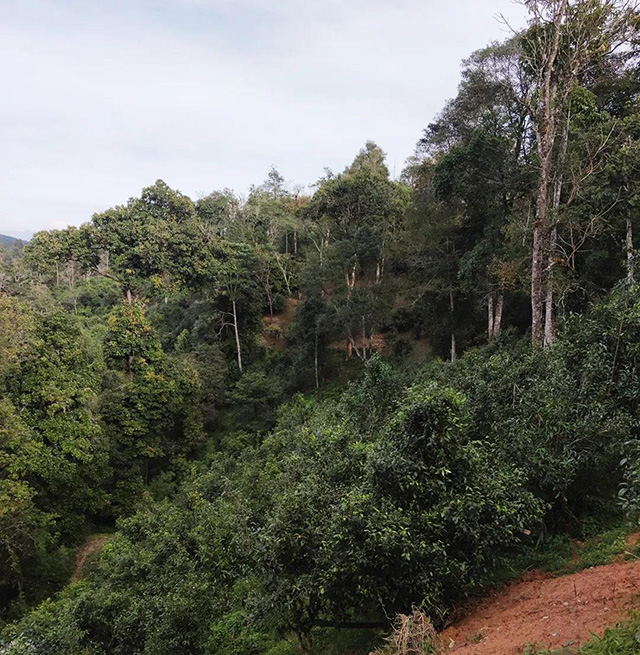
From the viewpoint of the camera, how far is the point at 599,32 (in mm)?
11055

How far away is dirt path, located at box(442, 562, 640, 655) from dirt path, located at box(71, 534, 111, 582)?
522 inches

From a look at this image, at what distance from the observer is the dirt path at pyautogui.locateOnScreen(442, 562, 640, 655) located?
4.19m

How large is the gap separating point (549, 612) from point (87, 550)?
15073 millimetres

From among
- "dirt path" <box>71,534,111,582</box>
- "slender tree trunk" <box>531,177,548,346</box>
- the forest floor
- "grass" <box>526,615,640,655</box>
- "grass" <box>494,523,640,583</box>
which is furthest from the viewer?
"dirt path" <box>71,534,111,582</box>

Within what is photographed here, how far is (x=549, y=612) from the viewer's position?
15.7ft

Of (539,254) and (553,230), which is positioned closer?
(539,254)

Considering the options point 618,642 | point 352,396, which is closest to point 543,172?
point 352,396

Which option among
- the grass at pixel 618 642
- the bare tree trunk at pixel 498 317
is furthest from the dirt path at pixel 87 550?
the bare tree trunk at pixel 498 317

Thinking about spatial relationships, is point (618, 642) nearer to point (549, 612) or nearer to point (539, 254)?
point (549, 612)

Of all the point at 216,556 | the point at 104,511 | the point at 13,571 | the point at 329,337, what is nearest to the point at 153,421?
the point at 104,511

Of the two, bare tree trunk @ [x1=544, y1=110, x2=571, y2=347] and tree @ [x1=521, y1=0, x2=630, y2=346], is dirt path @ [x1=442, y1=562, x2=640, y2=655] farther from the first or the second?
bare tree trunk @ [x1=544, y1=110, x2=571, y2=347]

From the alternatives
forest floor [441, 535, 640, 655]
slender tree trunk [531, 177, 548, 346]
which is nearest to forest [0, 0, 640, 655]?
slender tree trunk [531, 177, 548, 346]

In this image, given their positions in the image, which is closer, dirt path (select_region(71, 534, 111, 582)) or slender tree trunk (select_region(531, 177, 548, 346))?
slender tree trunk (select_region(531, 177, 548, 346))

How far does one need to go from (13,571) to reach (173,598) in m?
8.38
